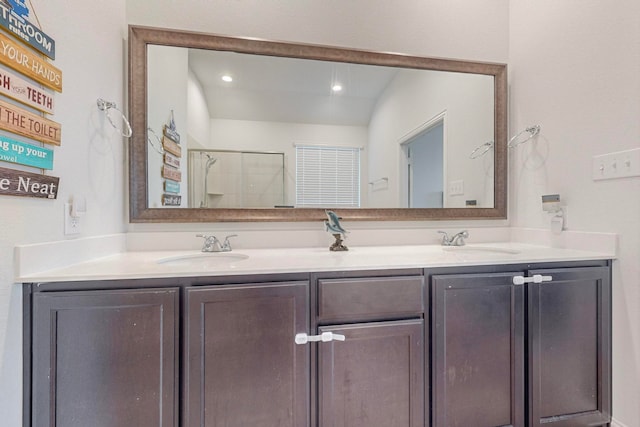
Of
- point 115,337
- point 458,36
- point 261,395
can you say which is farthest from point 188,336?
point 458,36

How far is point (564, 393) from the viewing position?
1275 mm

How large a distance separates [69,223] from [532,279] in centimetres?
183

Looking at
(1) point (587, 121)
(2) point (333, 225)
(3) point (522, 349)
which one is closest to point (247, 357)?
(2) point (333, 225)

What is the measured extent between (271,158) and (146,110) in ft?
2.15

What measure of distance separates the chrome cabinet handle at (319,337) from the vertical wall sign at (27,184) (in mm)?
952

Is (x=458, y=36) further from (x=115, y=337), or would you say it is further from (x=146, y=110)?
(x=115, y=337)

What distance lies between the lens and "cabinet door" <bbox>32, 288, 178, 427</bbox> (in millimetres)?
898

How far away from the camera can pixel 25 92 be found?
88cm

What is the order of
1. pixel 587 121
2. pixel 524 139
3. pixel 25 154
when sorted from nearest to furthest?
pixel 25 154
pixel 587 121
pixel 524 139

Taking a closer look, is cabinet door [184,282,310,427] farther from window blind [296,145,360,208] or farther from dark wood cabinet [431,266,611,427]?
window blind [296,145,360,208]

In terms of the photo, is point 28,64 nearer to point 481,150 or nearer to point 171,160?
point 171,160

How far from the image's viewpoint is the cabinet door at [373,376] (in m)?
1.07

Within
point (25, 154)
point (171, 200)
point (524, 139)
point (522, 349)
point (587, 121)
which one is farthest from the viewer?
point (524, 139)

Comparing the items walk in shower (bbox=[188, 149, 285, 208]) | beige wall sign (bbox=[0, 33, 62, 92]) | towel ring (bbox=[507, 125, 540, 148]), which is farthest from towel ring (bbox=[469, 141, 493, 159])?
beige wall sign (bbox=[0, 33, 62, 92])
